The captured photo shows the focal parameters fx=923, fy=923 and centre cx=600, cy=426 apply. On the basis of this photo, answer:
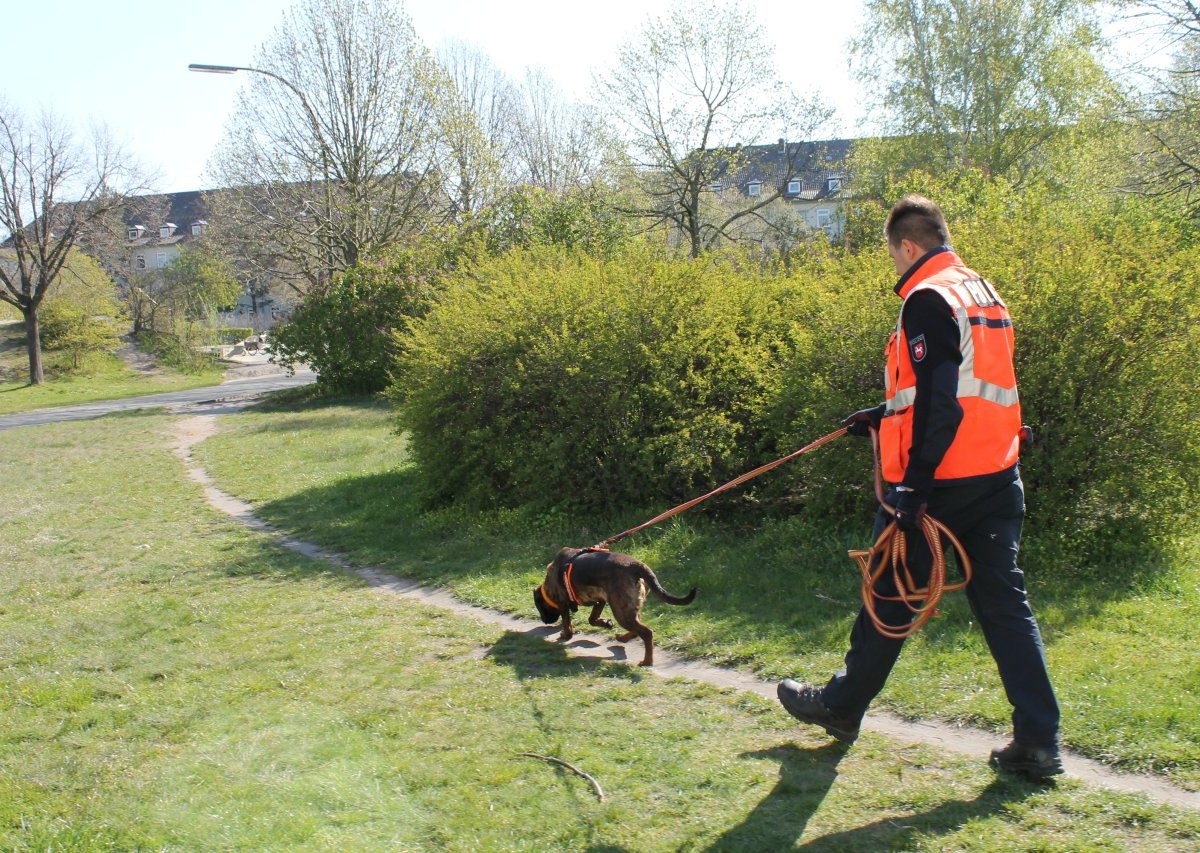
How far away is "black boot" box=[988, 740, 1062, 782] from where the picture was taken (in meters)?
3.71

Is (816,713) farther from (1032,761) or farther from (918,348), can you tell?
(918,348)

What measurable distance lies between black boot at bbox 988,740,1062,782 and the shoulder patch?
1631 mm

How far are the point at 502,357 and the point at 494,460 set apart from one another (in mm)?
1129

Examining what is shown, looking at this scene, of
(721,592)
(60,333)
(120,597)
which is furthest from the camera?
(60,333)

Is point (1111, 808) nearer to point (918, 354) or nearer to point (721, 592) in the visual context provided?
point (918, 354)

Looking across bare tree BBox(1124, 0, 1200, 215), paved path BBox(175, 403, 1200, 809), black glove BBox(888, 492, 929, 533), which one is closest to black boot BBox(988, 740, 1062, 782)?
paved path BBox(175, 403, 1200, 809)

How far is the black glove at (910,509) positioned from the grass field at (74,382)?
35.0 meters

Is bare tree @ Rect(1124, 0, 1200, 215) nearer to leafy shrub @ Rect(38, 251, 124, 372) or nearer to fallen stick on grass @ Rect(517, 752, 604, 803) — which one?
fallen stick on grass @ Rect(517, 752, 604, 803)

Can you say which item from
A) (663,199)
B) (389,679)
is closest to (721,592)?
(389,679)

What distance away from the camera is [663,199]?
95.3ft

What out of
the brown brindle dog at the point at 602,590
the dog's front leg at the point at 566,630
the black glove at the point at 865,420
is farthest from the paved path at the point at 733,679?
the black glove at the point at 865,420

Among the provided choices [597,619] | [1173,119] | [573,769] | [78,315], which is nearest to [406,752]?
[573,769]

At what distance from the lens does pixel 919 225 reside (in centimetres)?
406

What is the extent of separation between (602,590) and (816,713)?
1.96 metres
